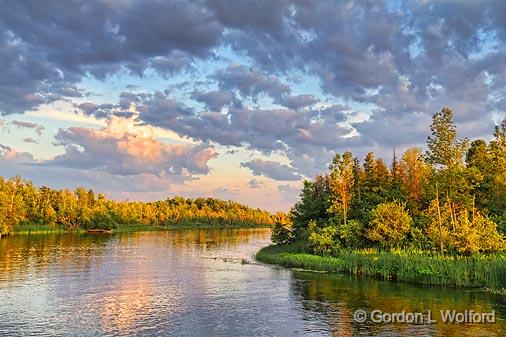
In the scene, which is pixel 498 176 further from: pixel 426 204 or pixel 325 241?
pixel 325 241

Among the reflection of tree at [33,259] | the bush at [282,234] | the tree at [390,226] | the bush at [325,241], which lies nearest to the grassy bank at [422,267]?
the bush at [325,241]

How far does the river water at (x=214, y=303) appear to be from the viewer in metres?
34.6

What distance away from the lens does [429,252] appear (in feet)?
194

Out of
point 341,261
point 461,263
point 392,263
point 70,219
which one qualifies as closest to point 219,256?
point 341,261

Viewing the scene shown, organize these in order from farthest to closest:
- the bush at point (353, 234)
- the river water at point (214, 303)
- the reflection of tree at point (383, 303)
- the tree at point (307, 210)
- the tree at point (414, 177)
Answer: the tree at point (307, 210), the tree at point (414, 177), the bush at point (353, 234), the river water at point (214, 303), the reflection of tree at point (383, 303)

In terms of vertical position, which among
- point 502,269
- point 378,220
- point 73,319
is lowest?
point 73,319

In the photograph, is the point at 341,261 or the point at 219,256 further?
the point at 219,256

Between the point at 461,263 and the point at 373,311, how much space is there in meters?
17.6

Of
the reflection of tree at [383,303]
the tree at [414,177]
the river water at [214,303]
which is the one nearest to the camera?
the reflection of tree at [383,303]

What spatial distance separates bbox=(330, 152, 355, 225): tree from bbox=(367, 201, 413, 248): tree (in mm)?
9345

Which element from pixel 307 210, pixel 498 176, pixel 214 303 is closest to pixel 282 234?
pixel 307 210

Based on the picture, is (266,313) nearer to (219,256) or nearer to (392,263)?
(392,263)

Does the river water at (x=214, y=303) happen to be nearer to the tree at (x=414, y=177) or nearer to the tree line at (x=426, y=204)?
the tree line at (x=426, y=204)

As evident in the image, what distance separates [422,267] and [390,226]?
12.5 metres
